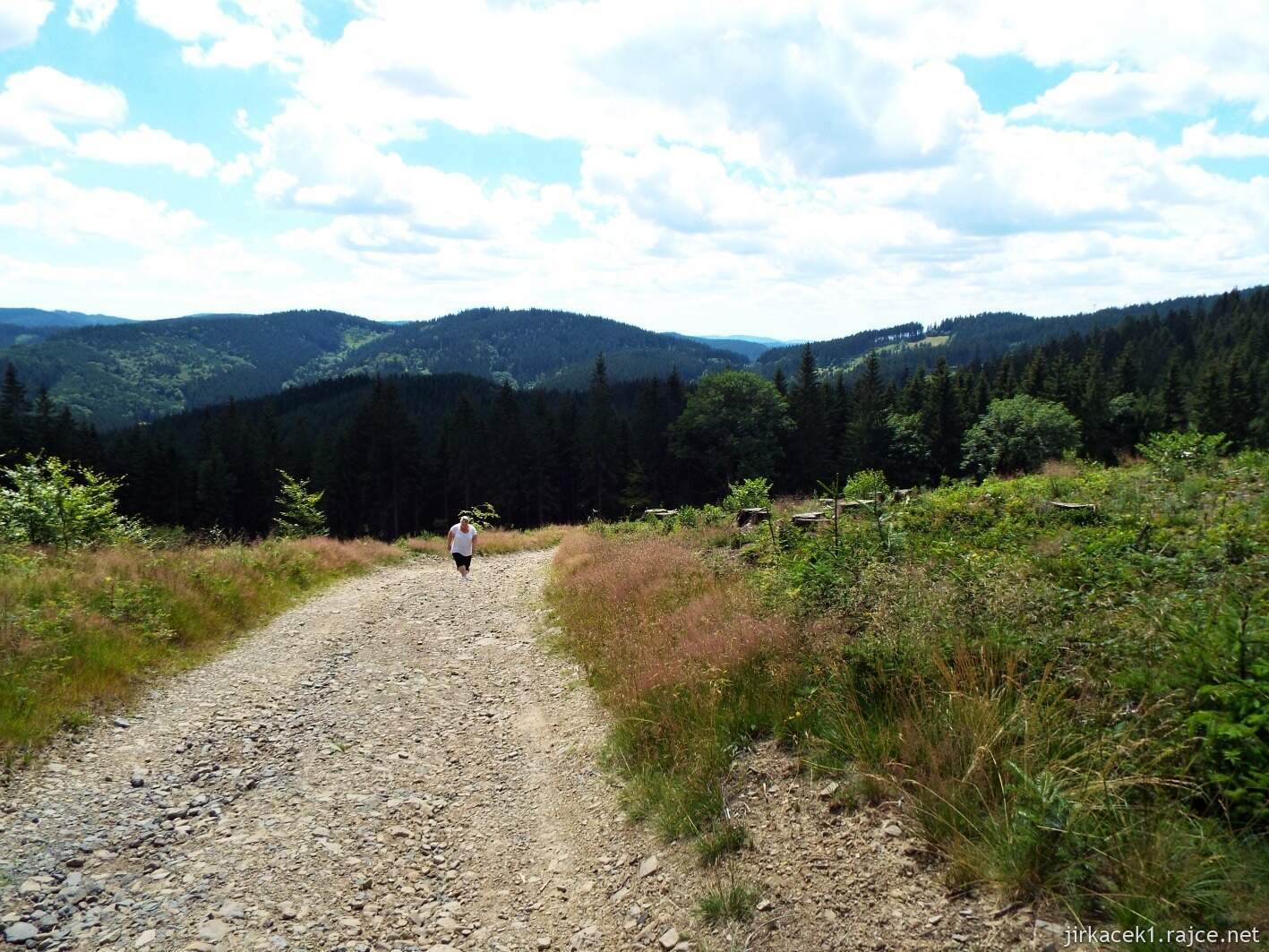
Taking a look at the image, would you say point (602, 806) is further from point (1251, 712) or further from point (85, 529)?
point (85, 529)

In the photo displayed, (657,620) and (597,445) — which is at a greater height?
(657,620)

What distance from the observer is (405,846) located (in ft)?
16.7

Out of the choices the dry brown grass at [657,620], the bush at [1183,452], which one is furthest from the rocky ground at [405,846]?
the bush at [1183,452]

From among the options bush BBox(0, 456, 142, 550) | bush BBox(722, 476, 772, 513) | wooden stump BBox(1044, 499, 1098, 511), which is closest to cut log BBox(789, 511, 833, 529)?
wooden stump BBox(1044, 499, 1098, 511)

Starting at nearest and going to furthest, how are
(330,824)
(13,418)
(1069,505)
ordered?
(330,824) < (1069,505) < (13,418)

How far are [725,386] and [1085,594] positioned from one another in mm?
60338

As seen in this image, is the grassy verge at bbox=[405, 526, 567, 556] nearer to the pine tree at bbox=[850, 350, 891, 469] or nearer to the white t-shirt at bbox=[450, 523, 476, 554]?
the white t-shirt at bbox=[450, 523, 476, 554]

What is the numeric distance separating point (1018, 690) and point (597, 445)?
65.9m

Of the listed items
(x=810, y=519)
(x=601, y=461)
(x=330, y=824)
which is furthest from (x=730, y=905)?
(x=601, y=461)

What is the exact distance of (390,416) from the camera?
6712 centimetres

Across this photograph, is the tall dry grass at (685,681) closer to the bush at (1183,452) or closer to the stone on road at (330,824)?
the stone on road at (330,824)

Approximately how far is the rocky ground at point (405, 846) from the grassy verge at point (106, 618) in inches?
19.1

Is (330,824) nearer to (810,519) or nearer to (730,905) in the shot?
(730,905)

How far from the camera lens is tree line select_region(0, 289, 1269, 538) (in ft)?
210
